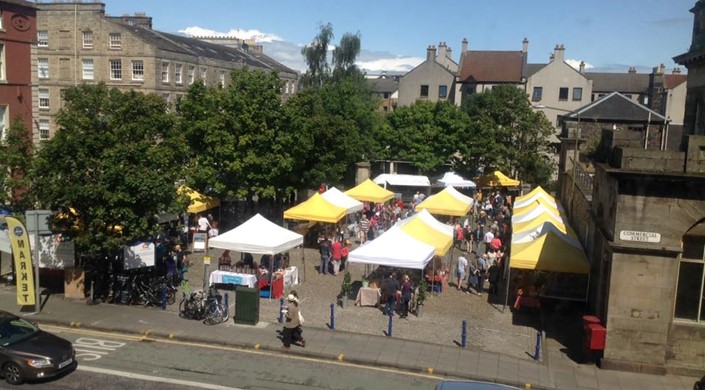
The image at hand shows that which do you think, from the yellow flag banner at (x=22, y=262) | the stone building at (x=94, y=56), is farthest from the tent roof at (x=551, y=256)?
the stone building at (x=94, y=56)

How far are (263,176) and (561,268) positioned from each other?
15.5 metres

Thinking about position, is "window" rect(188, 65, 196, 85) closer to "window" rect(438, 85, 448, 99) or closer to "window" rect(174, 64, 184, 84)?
"window" rect(174, 64, 184, 84)

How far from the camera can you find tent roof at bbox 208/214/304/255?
71.5 feet

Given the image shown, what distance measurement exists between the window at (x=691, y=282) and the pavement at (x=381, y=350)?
164 cm

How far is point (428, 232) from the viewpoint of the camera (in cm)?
2389

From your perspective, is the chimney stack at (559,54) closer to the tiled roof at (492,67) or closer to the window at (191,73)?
the tiled roof at (492,67)

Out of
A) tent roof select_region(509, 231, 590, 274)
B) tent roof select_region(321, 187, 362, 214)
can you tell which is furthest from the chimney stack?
tent roof select_region(509, 231, 590, 274)

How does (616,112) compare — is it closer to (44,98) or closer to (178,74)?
(178,74)

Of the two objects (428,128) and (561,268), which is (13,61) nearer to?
(561,268)

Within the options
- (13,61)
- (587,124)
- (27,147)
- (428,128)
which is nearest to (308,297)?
(27,147)

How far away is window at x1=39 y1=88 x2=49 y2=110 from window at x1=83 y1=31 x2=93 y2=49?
15.9 feet

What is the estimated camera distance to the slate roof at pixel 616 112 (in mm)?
51094

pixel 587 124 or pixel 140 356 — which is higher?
pixel 587 124

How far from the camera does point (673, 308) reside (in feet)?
53.4
